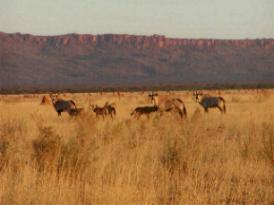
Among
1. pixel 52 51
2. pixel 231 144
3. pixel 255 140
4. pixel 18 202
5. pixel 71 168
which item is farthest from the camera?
pixel 52 51

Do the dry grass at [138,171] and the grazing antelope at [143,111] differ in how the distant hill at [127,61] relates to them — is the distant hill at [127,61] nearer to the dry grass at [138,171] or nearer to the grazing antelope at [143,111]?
the grazing antelope at [143,111]

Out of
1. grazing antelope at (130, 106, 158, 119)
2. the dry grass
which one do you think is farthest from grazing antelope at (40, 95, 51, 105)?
the dry grass

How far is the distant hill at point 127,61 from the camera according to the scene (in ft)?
446

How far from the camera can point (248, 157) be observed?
12.2 meters

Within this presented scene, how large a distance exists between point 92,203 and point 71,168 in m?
1.70

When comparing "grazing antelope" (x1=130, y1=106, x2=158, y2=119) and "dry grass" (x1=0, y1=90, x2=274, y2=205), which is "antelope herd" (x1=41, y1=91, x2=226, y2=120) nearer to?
A: "grazing antelope" (x1=130, y1=106, x2=158, y2=119)

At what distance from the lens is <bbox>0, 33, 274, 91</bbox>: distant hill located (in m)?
136

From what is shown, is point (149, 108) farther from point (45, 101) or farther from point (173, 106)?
point (45, 101)

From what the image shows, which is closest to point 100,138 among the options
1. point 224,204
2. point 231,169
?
point 231,169

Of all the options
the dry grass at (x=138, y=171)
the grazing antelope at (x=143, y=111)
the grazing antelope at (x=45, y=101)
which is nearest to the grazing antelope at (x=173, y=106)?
the grazing antelope at (x=143, y=111)

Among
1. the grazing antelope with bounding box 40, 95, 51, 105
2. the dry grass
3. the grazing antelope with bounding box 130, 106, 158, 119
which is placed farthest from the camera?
the grazing antelope with bounding box 40, 95, 51, 105

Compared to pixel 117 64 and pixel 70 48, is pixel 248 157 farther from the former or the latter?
pixel 70 48

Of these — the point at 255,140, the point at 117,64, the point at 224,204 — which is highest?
the point at 117,64

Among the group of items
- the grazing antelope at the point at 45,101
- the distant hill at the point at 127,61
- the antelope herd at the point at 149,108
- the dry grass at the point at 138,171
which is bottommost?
the dry grass at the point at 138,171
